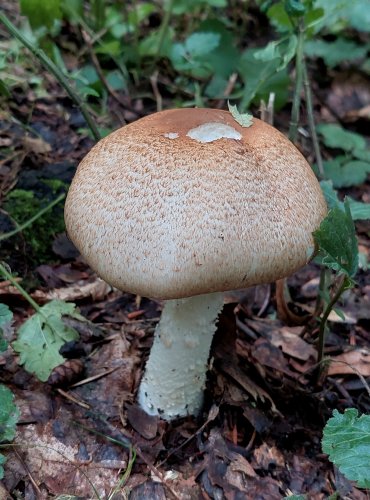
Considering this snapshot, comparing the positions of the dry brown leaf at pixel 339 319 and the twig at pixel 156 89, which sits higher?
the twig at pixel 156 89

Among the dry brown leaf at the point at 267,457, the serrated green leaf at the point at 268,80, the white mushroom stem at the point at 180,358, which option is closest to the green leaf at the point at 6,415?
the white mushroom stem at the point at 180,358

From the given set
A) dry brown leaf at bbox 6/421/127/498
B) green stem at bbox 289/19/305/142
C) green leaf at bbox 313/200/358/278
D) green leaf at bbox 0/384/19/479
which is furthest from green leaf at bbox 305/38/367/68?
green leaf at bbox 0/384/19/479

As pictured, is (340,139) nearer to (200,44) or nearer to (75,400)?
Result: (200,44)

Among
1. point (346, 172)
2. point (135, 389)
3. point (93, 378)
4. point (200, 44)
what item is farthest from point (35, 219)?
point (346, 172)

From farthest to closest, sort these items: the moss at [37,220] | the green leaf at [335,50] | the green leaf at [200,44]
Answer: the green leaf at [335,50] → the green leaf at [200,44] → the moss at [37,220]

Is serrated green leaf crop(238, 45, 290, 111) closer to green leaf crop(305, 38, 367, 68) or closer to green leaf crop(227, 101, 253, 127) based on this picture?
green leaf crop(305, 38, 367, 68)

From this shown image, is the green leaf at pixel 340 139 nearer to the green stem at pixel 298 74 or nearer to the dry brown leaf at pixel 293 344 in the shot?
the green stem at pixel 298 74
